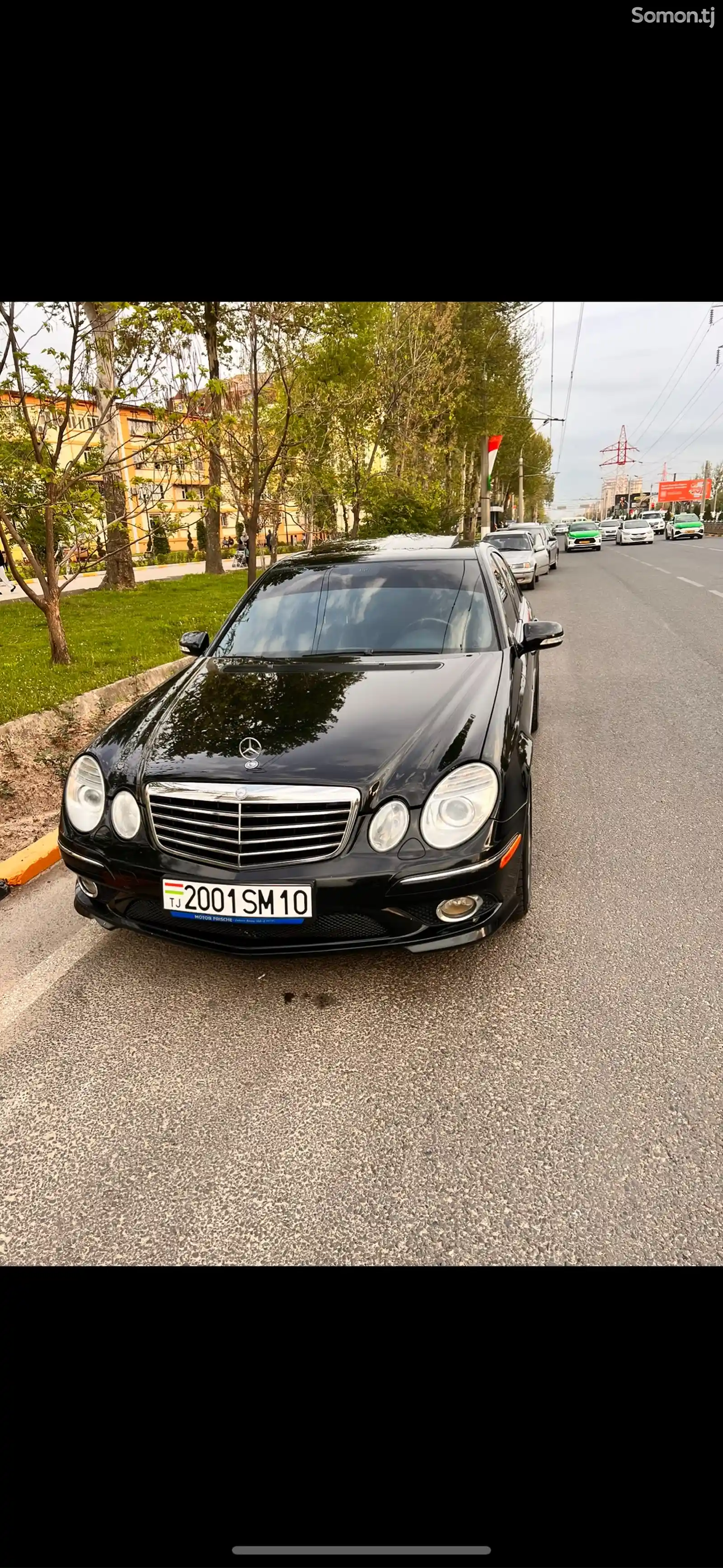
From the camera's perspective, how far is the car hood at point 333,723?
2.81 metres

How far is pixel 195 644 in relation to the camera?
4.53m

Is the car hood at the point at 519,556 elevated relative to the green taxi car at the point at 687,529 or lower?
lower

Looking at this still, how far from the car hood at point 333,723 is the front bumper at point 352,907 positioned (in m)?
0.27

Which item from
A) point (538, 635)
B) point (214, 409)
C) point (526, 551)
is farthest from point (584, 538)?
point (538, 635)

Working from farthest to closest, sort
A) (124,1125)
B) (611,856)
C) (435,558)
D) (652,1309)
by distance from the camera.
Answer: (435,558)
(611,856)
(124,1125)
(652,1309)

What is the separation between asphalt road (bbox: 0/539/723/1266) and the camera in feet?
6.62

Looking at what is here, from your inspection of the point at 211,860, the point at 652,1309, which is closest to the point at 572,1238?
the point at 652,1309

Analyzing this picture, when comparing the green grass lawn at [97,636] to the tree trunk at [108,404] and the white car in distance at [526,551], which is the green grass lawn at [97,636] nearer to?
the tree trunk at [108,404]

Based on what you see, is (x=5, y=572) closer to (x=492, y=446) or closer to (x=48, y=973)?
(x=48, y=973)

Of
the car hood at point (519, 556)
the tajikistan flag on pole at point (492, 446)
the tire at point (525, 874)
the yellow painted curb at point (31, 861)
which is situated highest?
the tajikistan flag on pole at point (492, 446)

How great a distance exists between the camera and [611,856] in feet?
13.4

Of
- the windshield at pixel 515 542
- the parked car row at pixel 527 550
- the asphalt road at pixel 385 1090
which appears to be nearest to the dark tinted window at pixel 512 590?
the asphalt road at pixel 385 1090
